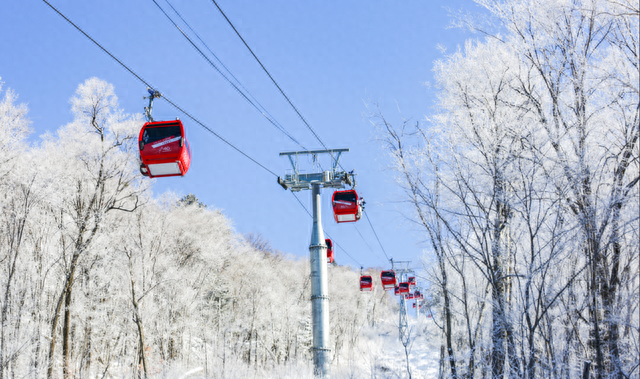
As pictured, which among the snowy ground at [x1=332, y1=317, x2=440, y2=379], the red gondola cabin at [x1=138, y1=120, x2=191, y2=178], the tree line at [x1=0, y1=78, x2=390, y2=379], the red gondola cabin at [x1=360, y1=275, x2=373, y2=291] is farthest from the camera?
the snowy ground at [x1=332, y1=317, x2=440, y2=379]

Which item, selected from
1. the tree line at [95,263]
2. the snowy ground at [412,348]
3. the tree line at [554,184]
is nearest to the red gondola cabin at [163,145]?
the tree line at [554,184]

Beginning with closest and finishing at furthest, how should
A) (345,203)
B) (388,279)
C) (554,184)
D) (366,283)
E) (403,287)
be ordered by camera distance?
(554,184)
(345,203)
(366,283)
(388,279)
(403,287)

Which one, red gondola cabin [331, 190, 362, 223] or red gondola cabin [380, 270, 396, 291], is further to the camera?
red gondola cabin [380, 270, 396, 291]

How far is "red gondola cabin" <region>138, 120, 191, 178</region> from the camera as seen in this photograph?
803 centimetres

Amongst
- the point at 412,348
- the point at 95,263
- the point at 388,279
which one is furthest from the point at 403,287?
the point at 412,348

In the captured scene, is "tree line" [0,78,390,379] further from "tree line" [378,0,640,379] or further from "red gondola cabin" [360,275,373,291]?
"tree line" [378,0,640,379]

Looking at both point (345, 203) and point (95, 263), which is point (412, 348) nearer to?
point (95, 263)

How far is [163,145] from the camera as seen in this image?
8.08 metres

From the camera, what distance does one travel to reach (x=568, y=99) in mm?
6457

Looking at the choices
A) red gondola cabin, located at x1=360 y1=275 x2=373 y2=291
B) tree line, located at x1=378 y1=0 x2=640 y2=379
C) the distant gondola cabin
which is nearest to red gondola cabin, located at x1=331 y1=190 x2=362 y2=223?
tree line, located at x1=378 y1=0 x2=640 y2=379

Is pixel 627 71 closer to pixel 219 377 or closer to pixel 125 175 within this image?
pixel 125 175

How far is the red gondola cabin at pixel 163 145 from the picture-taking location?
8.03 meters

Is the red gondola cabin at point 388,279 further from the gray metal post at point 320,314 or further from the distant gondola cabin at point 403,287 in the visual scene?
the gray metal post at point 320,314

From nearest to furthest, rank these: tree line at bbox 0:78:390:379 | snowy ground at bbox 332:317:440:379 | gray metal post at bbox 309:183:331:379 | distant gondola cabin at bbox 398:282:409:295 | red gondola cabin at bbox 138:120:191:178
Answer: red gondola cabin at bbox 138:120:191:178 → gray metal post at bbox 309:183:331:379 → tree line at bbox 0:78:390:379 → snowy ground at bbox 332:317:440:379 → distant gondola cabin at bbox 398:282:409:295
